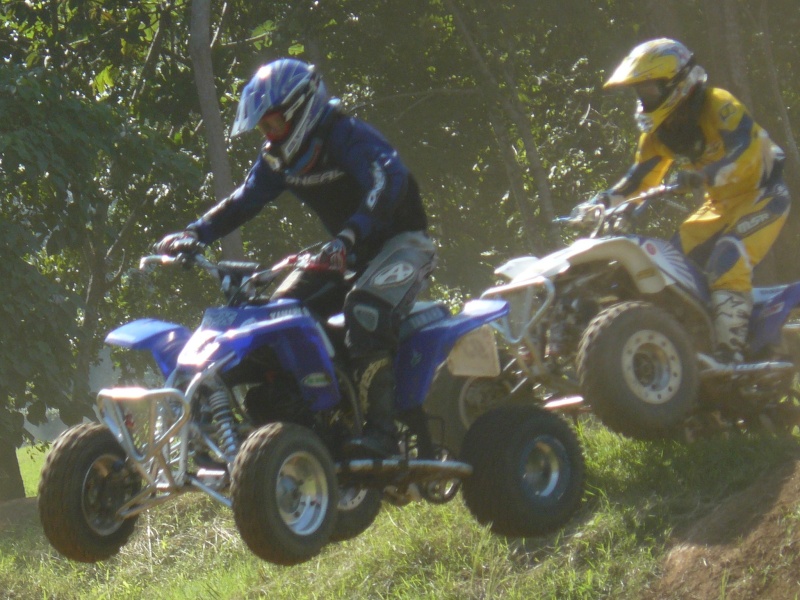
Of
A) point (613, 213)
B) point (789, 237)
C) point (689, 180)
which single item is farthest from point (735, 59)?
point (689, 180)

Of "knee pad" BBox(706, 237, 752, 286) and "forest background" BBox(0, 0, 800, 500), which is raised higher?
"forest background" BBox(0, 0, 800, 500)

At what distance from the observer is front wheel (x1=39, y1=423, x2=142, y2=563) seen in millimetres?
5008

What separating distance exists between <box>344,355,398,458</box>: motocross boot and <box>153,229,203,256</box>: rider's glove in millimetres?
1000

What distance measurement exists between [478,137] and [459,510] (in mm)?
8689

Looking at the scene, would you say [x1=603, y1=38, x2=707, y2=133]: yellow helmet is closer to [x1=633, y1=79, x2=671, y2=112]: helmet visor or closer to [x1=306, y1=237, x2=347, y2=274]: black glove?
[x1=633, y1=79, x2=671, y2=112]: helmet visor

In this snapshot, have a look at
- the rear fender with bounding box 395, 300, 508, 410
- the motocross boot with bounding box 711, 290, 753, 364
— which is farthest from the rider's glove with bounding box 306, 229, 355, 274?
the motocross boot with bounding box 711, 290, 753, 364

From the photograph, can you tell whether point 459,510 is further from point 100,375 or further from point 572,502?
point 100,375

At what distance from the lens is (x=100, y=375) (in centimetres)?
6238

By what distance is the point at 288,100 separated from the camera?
17.5 ft

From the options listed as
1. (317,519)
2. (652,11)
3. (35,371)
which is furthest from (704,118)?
(35,371)

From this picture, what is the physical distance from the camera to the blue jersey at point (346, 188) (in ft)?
18.0

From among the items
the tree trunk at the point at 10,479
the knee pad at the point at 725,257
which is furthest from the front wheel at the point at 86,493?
the tree trunk at the point at 10,479

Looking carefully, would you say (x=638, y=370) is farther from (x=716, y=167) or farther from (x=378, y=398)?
(x=378, y=398)

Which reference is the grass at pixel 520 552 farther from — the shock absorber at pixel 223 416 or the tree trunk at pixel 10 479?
the tree trunk at pixel 10 479
